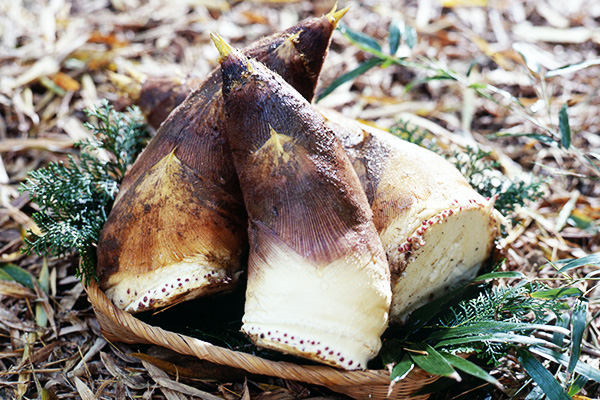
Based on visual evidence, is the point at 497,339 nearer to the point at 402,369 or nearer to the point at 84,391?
the point at 402,369

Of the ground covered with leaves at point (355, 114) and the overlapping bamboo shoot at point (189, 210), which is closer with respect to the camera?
the overlapping bamboo shoot at point (189, 210)

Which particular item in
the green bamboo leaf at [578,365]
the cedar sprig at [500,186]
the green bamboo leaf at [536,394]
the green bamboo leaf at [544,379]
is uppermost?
the cedar sprig at [500,186]

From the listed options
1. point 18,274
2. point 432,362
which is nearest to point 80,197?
point 18,274

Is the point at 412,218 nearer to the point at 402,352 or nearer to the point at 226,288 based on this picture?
the point at 402,352

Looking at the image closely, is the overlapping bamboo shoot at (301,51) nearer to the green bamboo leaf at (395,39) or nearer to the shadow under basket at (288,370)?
the green bamboo leaf at (395,39)

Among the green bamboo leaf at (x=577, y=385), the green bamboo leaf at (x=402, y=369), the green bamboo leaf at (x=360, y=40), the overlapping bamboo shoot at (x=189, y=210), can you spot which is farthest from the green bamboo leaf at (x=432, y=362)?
the green bamboo leaf at (x=360, y=40)

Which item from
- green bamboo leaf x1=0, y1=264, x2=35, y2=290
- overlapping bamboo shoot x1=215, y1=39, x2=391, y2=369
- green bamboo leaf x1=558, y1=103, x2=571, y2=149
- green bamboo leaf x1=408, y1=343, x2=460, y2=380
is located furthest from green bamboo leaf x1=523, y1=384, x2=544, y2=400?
green bamboo leaf x1=0, y1=264, x2=35, y2=290

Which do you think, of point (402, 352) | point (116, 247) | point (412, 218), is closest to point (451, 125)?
point (412, 218)
